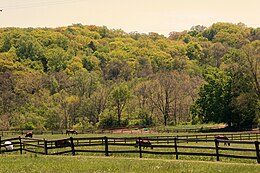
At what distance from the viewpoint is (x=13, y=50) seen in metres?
160

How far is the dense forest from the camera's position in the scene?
239 feet

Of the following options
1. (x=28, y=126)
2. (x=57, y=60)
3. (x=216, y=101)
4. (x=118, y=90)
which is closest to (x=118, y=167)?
(x=216, y=101)

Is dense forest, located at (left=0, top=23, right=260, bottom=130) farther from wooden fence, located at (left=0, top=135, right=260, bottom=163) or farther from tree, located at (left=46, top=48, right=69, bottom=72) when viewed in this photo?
wooden fence, located at (left=0, top=135, right=260, bottom=163)

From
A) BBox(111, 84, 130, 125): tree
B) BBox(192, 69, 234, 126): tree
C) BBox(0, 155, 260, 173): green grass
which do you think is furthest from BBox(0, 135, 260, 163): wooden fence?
BBox(111, 84, 130, 125): tree

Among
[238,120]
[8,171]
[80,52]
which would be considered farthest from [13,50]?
[8,171]

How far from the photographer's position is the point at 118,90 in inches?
3755

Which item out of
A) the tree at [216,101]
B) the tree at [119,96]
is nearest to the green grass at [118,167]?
the tree at [216,101]

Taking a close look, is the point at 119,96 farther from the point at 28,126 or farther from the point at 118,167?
the point at 118,167

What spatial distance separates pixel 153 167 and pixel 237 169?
3.40m

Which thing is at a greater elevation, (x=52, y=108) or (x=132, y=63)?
(x=132, y=63)

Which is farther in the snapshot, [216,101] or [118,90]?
[118,90]

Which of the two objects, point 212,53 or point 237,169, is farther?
point 212,53

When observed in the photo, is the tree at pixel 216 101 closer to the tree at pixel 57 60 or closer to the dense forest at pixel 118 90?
the dense forest at pixel 118 90

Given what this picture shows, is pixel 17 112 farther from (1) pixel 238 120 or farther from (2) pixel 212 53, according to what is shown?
(2) pixel 212 53
